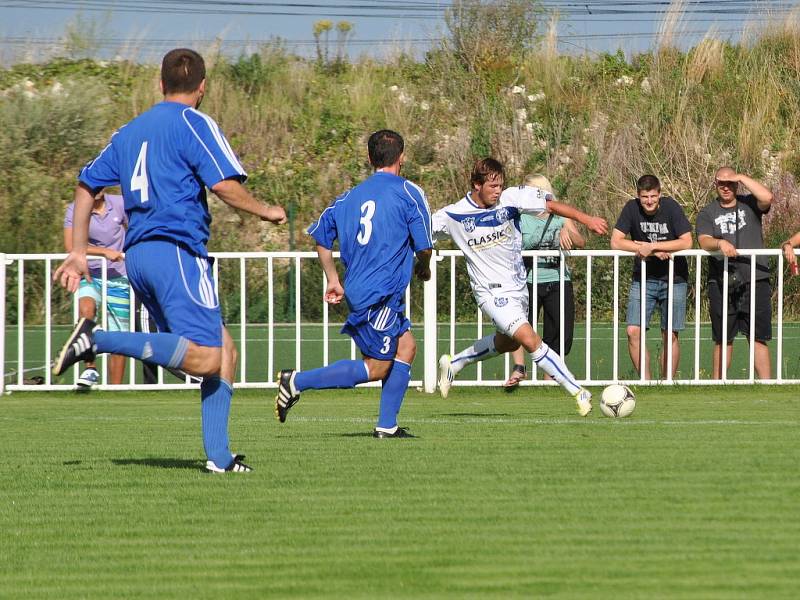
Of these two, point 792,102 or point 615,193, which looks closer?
point 615,193

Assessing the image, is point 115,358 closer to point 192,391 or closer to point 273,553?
point 192,391

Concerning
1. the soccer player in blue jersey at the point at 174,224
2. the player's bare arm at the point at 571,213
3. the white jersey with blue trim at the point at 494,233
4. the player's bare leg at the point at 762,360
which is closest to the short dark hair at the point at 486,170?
the white jersey with blue trim at the point at 494,233

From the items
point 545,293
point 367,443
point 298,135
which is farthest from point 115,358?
point 298,135

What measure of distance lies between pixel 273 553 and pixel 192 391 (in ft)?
25.4

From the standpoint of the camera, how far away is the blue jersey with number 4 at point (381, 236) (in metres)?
7.44

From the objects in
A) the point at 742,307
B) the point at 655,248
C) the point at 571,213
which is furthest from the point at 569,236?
the point at 742,307

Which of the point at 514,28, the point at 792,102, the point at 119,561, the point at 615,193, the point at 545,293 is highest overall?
the point at 514,28

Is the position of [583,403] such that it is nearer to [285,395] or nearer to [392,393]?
[392,393]

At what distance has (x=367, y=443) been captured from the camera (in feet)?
24.2

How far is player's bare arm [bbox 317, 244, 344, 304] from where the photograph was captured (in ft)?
25.7

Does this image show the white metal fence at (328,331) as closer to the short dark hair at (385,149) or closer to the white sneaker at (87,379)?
the white sneaker at (87,379)

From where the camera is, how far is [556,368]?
909 centimetres

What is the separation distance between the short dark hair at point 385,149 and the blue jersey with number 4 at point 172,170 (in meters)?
1.79

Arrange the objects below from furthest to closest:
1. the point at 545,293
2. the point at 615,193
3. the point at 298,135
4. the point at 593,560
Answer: the point at 298,135 < the point at 615,193 < the point at 545,293 < the point at 593,560
